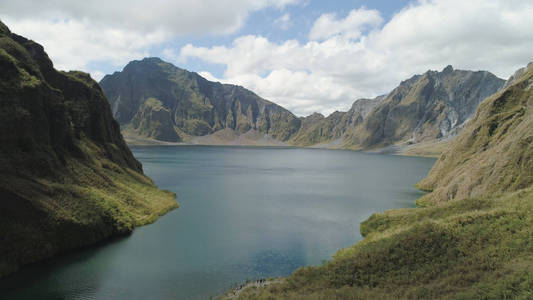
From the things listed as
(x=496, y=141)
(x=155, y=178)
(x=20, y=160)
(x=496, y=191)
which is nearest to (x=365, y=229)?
(x=496, y=191)

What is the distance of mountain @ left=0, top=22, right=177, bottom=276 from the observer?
4269 cm

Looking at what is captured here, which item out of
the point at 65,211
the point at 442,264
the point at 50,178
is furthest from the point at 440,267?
the point at 50,178

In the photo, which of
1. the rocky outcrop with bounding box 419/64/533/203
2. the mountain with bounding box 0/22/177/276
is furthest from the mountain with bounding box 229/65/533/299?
the mountain with bounding box 0/22/177/276

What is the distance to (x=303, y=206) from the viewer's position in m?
85.3

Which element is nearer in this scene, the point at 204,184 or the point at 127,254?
the point at 127,254

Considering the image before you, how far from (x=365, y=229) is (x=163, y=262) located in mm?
35671

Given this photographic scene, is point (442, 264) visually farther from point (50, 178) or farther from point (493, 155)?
point (50, 178)

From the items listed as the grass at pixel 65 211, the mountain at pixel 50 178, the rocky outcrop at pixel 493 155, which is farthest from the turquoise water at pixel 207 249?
the rocky outcrop at pixel 493 155

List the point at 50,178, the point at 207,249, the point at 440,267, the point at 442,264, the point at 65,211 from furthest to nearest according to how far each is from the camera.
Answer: the point at 50,178
the point at 207,249
the point at 65,211
the point at 442,264
the point at 440,267

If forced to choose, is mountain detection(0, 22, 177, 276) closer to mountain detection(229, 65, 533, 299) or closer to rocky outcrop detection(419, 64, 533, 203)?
mountain detection(229, 65, 533, 299)

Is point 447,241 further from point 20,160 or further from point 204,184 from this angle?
point 204,184

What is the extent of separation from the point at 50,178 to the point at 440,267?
5655cm

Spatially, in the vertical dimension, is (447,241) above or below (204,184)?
above

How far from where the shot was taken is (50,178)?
54.0m
